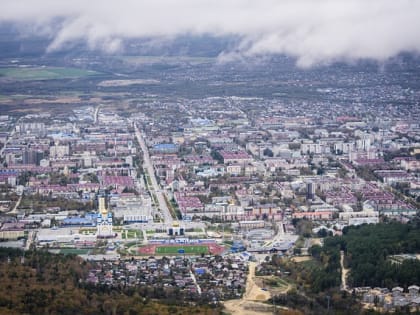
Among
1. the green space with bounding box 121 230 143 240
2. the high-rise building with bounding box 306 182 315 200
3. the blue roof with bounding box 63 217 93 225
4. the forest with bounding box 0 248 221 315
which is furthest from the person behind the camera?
the high-rise building with bounding box 306 182 315 200

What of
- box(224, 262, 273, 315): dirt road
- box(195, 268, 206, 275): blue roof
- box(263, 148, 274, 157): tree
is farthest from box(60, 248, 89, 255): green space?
box(263, 148, 274, 157): tree

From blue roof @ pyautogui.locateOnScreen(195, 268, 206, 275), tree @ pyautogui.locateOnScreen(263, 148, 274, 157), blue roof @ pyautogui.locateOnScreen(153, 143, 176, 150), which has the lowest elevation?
blue roof @ pyautogui.locateOnScreen(195, 268, 206, 275)

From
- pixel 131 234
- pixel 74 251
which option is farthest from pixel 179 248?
pixel 74 251

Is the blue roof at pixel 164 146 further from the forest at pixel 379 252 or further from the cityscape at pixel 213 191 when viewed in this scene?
the forest at pixel 379 252

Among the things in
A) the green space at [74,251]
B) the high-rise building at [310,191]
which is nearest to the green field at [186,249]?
the green space at [74,251]

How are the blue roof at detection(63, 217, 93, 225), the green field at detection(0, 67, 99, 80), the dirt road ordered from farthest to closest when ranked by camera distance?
the green field at detection(0, 67, 99, 80), the blue roof at detection(63, 217, 93, 225), the dirt road

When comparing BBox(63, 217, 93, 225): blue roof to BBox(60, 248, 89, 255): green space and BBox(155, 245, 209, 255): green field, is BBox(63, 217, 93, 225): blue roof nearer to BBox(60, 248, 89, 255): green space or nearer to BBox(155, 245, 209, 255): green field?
BBox(60, 248, 89, 255): green space

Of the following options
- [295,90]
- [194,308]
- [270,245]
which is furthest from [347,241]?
[295,90]
